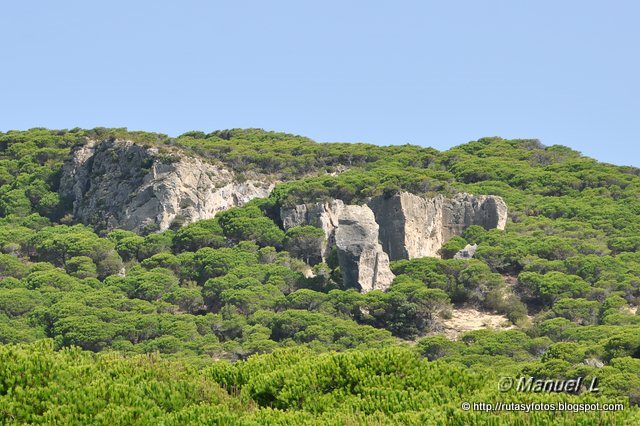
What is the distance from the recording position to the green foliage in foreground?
721 inches

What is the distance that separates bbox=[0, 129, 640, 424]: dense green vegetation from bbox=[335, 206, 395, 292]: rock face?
59cm

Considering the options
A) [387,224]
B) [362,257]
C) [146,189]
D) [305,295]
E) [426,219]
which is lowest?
[305,295]

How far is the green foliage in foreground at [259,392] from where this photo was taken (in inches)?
721

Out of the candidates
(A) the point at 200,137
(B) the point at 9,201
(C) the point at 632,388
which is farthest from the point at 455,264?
(A) the point at 200,137

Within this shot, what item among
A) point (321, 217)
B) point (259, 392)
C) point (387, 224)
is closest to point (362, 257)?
point (387, 224)

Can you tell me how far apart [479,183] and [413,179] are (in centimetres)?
763

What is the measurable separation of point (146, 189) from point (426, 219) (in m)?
12.9

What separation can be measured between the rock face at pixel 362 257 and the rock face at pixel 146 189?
10710mm

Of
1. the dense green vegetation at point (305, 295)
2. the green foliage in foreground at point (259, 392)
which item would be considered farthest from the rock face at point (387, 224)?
the green foliage in foreground at point (259, 392)

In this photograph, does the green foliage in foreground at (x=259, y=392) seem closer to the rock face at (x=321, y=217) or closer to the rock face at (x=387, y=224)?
the rock face at (x=387, y=224)

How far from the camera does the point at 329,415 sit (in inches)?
766

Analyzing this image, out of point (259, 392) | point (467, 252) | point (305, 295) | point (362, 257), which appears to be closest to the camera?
point (259, 392)

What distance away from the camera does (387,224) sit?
4950 cm

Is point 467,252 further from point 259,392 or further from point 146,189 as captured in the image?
point 259,392
